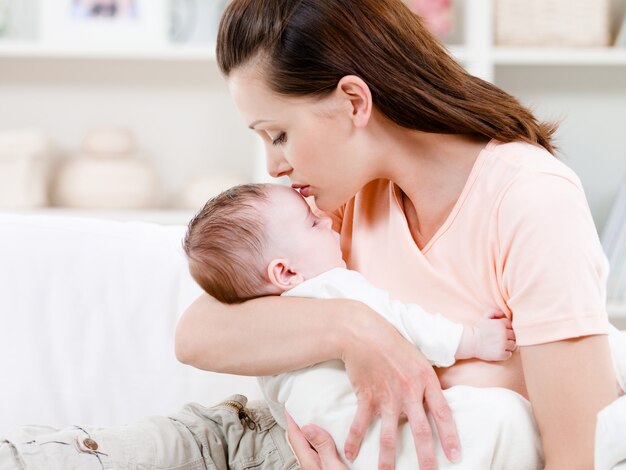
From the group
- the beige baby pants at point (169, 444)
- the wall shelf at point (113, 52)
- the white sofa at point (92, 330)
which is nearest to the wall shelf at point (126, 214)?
the wall shelf at point (113, 52)

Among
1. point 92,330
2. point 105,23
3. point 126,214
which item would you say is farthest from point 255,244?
point 105,23

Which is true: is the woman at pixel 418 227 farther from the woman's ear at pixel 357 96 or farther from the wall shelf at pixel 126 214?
the wall shelf at pixel 126 214

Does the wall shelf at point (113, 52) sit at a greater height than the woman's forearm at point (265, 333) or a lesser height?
greater

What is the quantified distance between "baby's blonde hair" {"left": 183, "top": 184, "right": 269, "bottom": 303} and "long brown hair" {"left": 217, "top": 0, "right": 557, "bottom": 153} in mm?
189

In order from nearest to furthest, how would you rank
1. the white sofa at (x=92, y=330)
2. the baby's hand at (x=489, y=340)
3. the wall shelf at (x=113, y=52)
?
the baby's hand at (x=489, y=340) → the white sofa at (x=92, y=330) → the wall shelf at (x=113, y=52)

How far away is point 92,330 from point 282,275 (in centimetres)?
57

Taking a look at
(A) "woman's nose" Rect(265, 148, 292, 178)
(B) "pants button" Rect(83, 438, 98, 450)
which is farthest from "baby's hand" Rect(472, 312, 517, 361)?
(B) "pants button" Rect(83, 438, 98, 450)

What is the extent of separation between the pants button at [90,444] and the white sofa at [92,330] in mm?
380

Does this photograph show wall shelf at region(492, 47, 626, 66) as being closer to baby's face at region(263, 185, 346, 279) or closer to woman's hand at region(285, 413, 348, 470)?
baby's face at region(263, 185, 346, 279)

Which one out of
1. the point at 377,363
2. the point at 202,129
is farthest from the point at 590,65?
the point at 377,363

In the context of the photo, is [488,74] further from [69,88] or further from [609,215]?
[69,88]

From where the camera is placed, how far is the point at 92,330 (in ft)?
5.74

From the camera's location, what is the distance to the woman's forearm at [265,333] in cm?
127

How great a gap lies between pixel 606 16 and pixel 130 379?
1.79 metres
